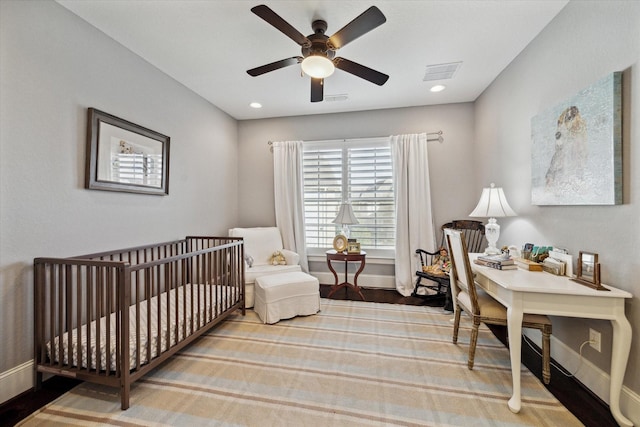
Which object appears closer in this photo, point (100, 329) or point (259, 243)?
point (100, 329)

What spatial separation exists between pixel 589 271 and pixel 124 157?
3.47 metres

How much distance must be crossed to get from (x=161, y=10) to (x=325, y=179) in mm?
2646

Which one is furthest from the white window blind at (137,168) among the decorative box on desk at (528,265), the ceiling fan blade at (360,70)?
the decorative box on desk at (528,265)

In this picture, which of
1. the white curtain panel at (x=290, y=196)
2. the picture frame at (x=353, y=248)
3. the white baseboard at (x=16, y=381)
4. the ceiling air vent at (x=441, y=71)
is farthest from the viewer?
the white curtain panel at (x=290, y=196)

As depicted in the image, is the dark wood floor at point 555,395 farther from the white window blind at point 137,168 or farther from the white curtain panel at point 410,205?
the white curtain panel at point 410,205

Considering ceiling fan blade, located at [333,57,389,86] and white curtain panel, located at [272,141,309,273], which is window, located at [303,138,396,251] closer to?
white curtain panel, located at [272,141,309,273]

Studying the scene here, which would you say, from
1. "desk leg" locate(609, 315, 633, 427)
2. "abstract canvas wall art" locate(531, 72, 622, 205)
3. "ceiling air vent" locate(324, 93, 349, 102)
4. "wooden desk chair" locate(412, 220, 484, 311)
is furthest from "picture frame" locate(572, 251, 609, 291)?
"ceiling air vent" locate(324, 93, 349, 102)

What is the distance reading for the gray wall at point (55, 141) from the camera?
1.62 m

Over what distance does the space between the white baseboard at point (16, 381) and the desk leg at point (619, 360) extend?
11.2 ft

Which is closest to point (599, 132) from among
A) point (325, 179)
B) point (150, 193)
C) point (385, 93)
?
point (385, 93)

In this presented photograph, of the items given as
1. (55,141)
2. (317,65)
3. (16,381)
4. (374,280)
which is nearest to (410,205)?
(374,280)

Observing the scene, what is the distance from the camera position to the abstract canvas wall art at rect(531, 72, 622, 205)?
152 cm

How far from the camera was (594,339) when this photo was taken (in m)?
1.68

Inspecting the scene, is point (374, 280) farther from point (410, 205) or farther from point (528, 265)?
point (528, 265)
